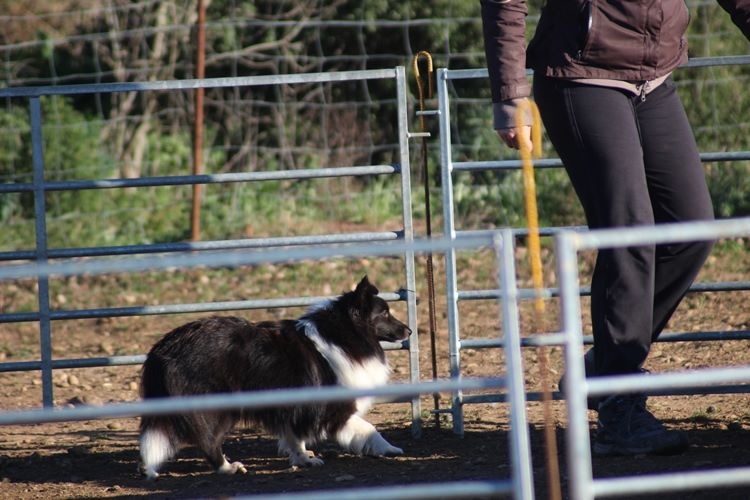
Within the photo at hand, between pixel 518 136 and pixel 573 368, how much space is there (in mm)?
1460

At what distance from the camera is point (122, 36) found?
38.0 feet

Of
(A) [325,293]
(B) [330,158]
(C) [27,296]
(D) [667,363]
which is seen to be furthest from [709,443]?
(B) [330,158]

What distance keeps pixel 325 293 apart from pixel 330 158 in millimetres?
2825

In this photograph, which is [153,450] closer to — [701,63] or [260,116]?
[701,63]

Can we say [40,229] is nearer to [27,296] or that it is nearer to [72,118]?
[27,296]

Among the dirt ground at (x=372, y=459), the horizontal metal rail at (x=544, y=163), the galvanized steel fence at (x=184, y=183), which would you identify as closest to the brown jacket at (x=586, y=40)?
the horizontal metal rail at (x=544, y=163)

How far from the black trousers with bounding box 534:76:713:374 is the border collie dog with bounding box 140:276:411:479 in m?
1.31

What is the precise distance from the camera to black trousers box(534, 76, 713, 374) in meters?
4.14

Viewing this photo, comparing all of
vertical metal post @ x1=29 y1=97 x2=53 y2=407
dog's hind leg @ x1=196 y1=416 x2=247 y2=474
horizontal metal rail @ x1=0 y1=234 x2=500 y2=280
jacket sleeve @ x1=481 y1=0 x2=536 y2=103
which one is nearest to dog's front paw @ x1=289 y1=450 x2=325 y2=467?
dog's hind leg @ x1=196 y1=416 x2=247 y2=474

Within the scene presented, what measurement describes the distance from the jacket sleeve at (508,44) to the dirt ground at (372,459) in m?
1.45

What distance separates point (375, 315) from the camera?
546cm

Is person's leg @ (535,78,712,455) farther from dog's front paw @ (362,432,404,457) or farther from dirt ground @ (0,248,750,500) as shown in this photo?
dog's front paw @ (362,432,404,457)

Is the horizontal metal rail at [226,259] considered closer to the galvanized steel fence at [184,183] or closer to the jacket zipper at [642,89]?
the jacket zipper at [642,89]

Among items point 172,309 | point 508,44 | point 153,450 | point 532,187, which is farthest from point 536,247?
point 172,309
